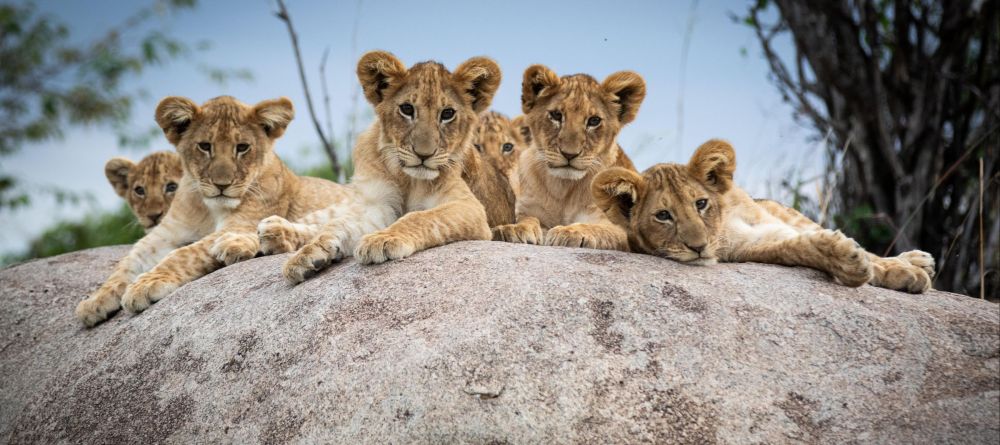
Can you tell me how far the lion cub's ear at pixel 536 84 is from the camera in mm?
4781

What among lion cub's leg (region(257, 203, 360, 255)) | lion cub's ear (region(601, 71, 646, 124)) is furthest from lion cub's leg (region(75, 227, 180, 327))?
lion cub's ear (region(601, 71, 646, 124))

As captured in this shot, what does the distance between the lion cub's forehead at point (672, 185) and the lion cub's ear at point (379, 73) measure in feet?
4.30

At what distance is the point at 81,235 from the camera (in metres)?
11.4

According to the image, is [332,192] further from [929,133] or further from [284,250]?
[929,133]

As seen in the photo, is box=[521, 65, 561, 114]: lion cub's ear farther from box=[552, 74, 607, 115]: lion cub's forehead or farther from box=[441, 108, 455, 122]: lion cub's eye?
box=[441, 108, 455, 122]: lion cub's eye

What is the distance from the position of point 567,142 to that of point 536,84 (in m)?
0.46

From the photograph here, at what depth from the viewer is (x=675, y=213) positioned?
3.76m

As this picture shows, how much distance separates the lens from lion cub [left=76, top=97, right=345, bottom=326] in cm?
447

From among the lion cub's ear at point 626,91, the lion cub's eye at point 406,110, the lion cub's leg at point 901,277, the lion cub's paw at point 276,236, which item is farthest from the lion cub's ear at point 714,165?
the lion cub's paw at point 276,236

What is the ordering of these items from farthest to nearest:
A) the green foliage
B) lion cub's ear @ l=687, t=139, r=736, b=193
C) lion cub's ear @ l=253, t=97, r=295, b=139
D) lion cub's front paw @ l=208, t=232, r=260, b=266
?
the green foliage → lion cub's ear @ l=253, t=97, r=295, b=139 → lion cub's front paw @ l=208, t=232, r=260, b=266 → lion cub's ear @ l=687, t=139, r=736, b=193

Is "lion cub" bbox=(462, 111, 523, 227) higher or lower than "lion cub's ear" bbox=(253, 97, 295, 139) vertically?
lower

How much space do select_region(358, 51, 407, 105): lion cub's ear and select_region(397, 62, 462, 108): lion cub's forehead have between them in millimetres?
61

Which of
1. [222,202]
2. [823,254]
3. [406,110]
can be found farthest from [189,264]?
[823,254]

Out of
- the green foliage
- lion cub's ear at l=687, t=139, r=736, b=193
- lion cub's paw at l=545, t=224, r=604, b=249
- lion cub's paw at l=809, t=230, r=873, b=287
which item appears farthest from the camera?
the green foliage
